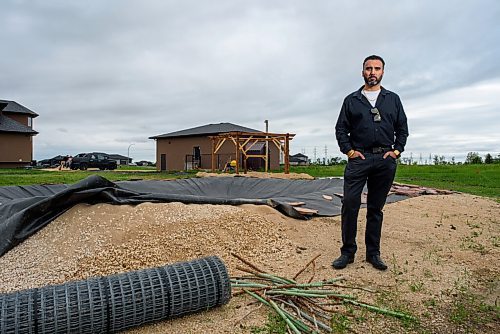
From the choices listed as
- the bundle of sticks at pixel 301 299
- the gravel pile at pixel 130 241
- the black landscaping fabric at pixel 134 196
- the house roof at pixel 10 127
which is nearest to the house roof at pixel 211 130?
the house roof at pixel 10 127

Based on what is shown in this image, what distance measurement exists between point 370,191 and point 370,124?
0.56 metres

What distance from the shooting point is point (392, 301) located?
2.60 m

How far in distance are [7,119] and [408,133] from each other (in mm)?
27825

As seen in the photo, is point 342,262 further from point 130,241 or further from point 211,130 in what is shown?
point 211,130

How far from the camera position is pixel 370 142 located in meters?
3.14

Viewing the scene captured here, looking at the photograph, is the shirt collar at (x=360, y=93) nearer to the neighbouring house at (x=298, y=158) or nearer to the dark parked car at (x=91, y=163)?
the dark parked car at (x=91, y=163)

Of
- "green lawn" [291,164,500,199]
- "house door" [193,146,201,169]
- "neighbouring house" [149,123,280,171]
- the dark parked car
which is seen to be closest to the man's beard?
"green lawn" [291,164,500,199]

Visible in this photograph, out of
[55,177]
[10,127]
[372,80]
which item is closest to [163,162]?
[10,127]

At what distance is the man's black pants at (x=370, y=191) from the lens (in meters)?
3.14

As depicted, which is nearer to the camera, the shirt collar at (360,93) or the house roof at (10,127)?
the shirt collar at (360,93)

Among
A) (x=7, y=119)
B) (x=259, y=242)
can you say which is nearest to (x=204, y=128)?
(x=7, y=119)

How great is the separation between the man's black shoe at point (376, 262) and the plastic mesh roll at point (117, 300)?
1386 mm

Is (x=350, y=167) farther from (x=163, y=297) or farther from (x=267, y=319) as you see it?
(x=163, y=297)

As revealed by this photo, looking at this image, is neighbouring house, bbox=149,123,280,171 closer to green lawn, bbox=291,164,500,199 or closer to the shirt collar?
green lawn, bbox=291,164,500,199
